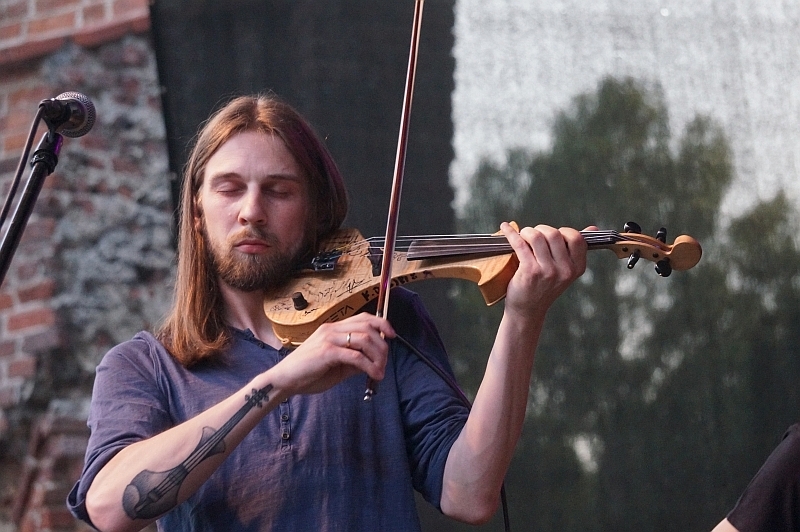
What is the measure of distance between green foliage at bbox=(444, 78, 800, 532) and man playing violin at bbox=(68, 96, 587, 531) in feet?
2.60

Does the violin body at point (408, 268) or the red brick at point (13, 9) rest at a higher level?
the red brick at point (13, 9)

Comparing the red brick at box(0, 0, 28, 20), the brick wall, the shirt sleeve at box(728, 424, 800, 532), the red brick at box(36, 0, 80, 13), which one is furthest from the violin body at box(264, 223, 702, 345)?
the red brick at box(0, 0, 28, 20)

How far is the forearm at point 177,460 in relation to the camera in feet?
4.54

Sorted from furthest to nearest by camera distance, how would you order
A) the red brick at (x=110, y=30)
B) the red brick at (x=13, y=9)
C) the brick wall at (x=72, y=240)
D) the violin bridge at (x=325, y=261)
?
the red brick at (x=13, y=9), the red brick at (x=110, y=30), the brick wall at (x=72, y=240), the violin bridge at (x=325, y=261)

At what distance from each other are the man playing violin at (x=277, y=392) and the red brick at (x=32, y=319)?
116 centimetres

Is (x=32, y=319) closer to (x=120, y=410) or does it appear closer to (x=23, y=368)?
(x=23, y=368)

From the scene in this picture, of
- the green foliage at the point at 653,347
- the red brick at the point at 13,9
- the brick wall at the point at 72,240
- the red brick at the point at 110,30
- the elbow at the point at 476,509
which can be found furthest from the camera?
the red brick at the point at 13,9

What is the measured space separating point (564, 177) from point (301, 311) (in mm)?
1181

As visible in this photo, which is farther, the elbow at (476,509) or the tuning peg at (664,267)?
the elbow at (476,509)

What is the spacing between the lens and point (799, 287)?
7.62 ft

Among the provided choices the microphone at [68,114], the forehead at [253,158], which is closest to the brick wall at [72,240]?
the forehead at [253,158]

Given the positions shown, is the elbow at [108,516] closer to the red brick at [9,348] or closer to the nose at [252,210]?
the nose at [252,210]

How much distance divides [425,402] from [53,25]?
2016 mm

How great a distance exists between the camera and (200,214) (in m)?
1.80
